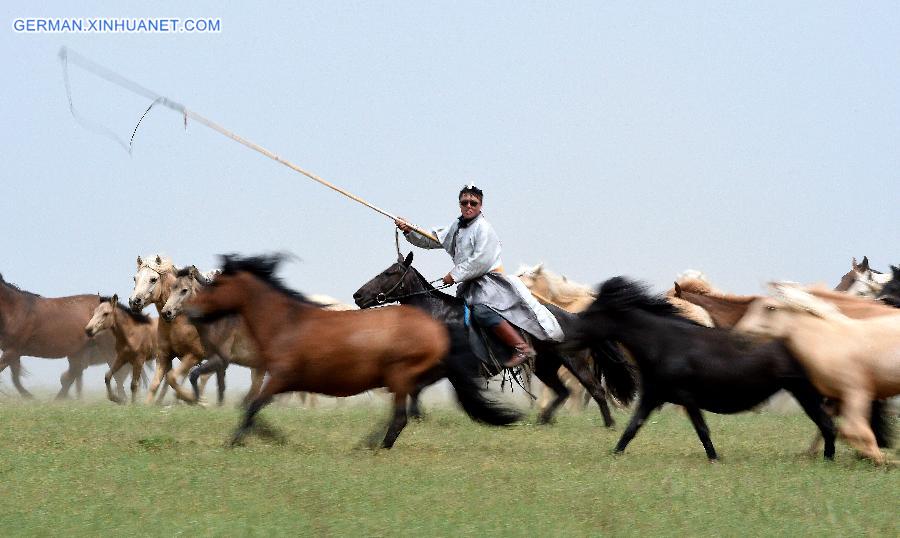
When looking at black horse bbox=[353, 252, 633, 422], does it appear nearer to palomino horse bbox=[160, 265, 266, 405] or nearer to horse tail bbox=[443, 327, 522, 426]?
horse tail bbox=[443, 327, 522, 426]

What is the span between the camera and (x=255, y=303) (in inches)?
480

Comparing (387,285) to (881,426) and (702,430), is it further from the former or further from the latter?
(881,426)

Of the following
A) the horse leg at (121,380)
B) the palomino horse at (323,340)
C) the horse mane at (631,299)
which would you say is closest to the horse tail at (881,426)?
the horse mane at (631,299)

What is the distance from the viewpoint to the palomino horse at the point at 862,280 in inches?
740

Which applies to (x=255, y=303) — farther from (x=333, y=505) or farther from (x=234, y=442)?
(x=333, y=505)

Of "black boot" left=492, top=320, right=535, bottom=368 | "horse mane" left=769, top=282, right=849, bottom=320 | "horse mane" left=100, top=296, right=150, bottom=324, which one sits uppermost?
"horse mane" left=769, top=282, right=849, bottom=320

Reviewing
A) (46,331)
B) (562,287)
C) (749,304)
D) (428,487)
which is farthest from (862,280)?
(46,331)

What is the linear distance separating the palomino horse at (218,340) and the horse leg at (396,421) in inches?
273

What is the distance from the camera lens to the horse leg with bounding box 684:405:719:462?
1153 centimetres

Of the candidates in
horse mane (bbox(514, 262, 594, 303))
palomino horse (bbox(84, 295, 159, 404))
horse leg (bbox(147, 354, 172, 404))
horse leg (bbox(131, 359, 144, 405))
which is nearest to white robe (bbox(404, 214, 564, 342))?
horse mane (bbox(514, 262, 594, 303))

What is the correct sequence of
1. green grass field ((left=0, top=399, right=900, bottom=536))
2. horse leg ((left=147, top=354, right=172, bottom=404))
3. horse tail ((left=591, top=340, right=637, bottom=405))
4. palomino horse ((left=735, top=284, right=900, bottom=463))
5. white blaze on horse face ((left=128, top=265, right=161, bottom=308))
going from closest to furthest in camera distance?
1. green grass field ((left=0, top=399, right=900, bottom=536))
2. palomino horse ((left=735, top=284, right=900, bottom=463))
3. horse tail ((left=591, top=340, right=637, bottom=405))
4. white blaze on horse face ((left=128, top=265, right=161, bottom=308))
5. horse leg ((left=147, top=354, right=172, bottom=404))

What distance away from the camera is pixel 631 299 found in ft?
39.7

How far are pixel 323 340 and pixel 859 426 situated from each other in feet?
15.0

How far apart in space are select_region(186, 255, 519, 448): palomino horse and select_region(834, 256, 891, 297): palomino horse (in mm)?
8182
